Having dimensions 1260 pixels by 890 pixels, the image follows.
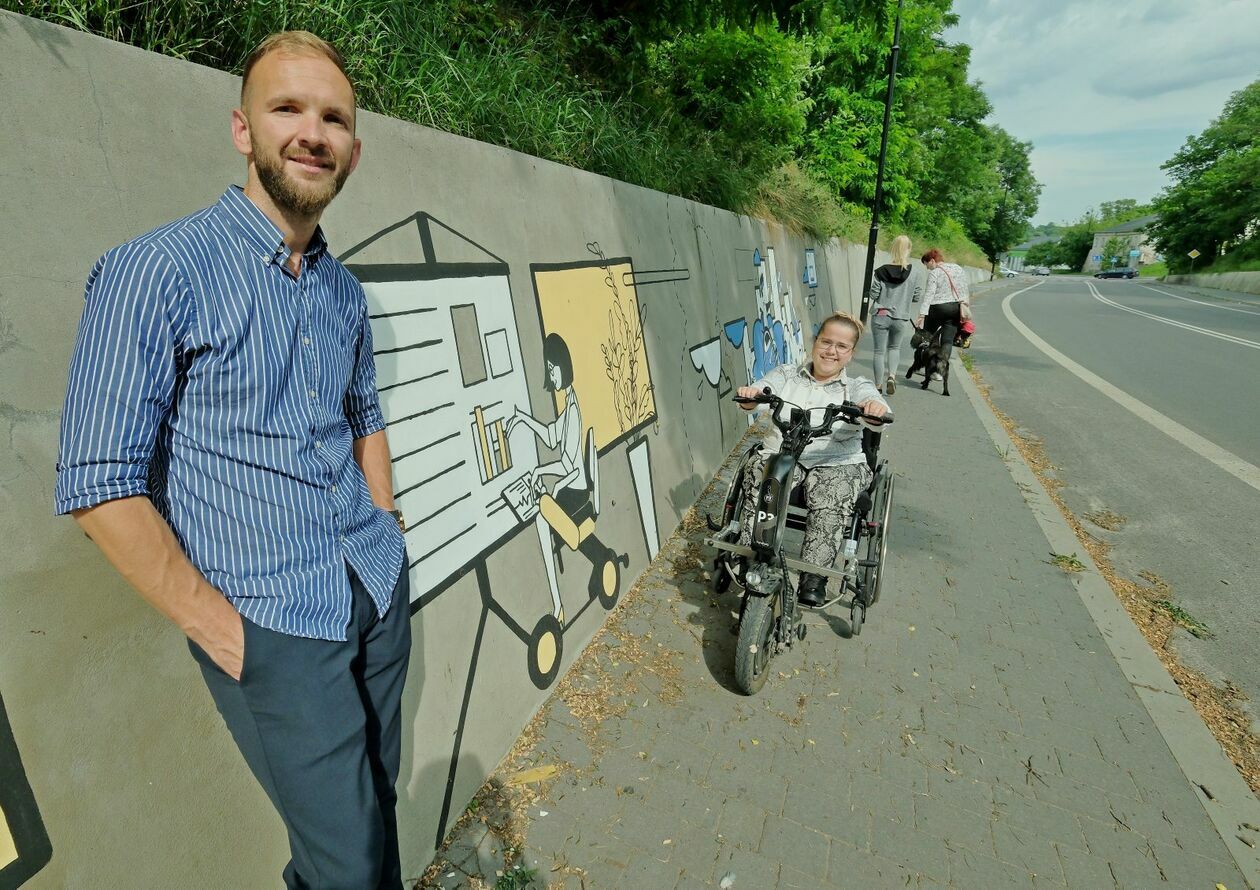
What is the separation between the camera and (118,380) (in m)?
1.12

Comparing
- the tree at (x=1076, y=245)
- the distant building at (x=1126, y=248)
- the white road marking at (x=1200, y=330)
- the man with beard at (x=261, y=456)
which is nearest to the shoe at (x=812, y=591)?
the man with beard at (x=261, y=456)

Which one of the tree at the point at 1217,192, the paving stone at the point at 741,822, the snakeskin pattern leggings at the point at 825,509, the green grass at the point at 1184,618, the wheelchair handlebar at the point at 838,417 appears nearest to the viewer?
the paving stone at the point at 741,822

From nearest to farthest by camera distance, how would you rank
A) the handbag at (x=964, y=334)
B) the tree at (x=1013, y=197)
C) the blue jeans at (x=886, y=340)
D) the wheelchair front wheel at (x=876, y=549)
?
the wheelchair front wheel at (x=876, y=549)
the blue jeans at (x=886, y=340)
the handbag at (x=964, y=334)
the tree at (x=1013, y=197)

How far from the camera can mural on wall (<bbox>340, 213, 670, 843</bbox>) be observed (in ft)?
7.56

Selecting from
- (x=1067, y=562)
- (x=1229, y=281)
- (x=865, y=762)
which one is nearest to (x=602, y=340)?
(x=865, y=762)

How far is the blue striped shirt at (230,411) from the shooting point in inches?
44.3

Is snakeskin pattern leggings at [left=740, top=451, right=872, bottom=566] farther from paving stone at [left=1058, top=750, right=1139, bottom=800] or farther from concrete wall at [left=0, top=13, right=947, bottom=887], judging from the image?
paving stone at [left=1058, top=750, right=1139, bottom=800]

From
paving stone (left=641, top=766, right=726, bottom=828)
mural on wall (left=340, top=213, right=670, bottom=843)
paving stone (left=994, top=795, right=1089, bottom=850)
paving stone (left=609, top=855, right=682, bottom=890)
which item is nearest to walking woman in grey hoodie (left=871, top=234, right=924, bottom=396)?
mural on wall (left=340, top=213, right=670, bottom=843)

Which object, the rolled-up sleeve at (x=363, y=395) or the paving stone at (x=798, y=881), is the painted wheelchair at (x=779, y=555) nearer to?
the paving stone at (x=798, y=881)

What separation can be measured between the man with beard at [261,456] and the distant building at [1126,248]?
131011 millimetres

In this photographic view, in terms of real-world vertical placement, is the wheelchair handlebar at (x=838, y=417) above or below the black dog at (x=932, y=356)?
above

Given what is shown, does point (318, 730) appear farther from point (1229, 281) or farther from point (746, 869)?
point (1229, 281)

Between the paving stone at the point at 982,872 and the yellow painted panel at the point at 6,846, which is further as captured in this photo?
the paving stone at the point at 982,872

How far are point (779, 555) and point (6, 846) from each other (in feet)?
8.65
